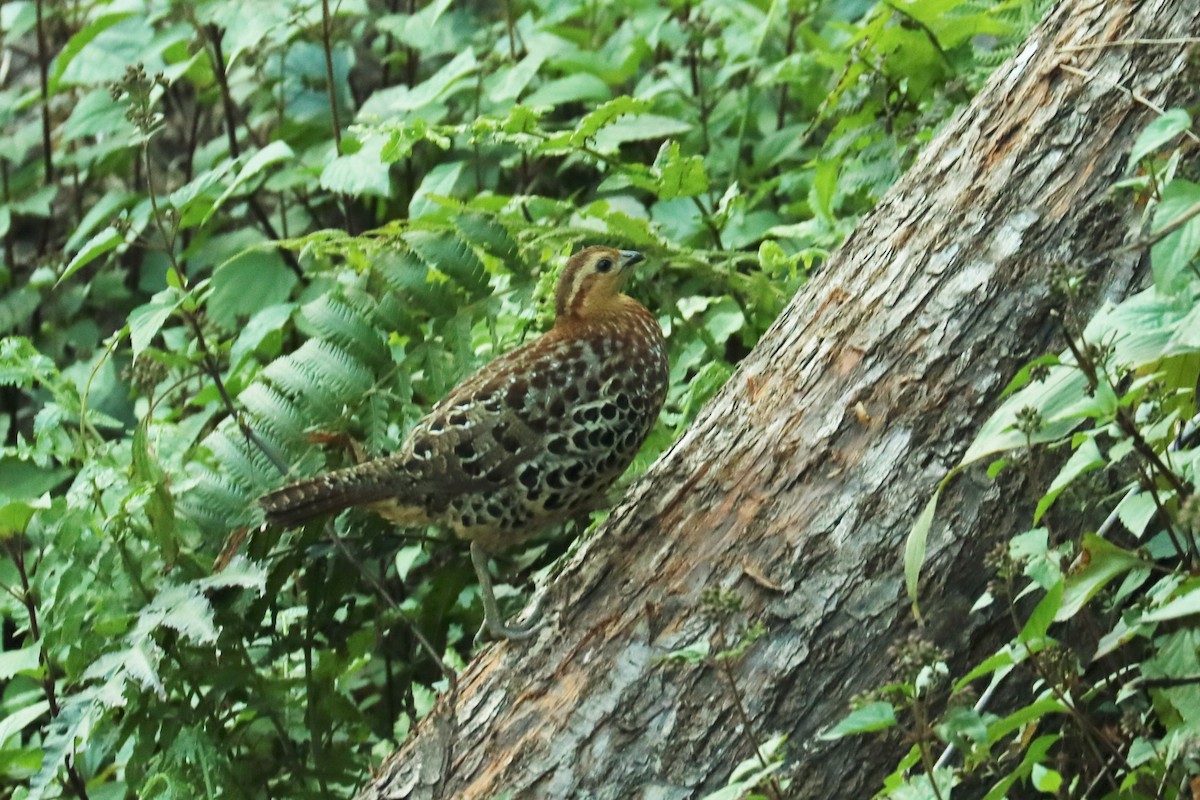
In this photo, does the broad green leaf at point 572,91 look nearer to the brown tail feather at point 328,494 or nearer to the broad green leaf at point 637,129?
the broad green leaf at point 637,129

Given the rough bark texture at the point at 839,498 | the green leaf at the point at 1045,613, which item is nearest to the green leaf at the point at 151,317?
the rough bark texture at the point at 839,498

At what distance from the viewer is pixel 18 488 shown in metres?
4.04

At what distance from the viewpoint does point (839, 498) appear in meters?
2.54

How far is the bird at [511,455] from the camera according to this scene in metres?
3.00

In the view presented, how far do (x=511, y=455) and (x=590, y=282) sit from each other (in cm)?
63

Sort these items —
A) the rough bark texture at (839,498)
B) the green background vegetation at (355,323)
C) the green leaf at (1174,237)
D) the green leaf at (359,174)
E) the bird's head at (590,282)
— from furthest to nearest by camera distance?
the green leaf at (359,174), the bird's head at (590,282), the green background vegetation at (355,323), the rough bark texture at (839,498), the green leaf at (1174,237)

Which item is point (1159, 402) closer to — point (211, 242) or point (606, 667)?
point (606, 667)

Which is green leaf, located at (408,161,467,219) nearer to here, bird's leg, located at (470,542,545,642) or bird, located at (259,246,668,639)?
bird, located at (259,246,668,639)

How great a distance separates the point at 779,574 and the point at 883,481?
268 millimetres

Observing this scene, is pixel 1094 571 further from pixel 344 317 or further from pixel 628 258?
pixel 344 317

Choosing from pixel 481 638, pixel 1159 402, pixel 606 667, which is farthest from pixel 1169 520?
pixel 481 638

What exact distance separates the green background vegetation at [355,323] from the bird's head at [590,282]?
0.35 ft

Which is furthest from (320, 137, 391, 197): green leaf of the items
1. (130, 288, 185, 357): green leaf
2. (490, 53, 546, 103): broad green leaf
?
(130, 288, 185, 357): green leaf

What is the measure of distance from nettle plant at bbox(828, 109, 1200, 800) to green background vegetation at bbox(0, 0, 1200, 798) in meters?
0.03
